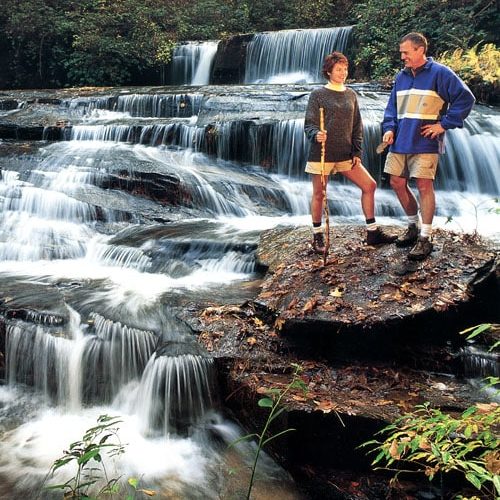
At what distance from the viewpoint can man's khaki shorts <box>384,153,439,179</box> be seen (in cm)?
475

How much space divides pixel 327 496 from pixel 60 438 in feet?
7.48

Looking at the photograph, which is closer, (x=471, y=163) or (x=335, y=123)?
(x=335, y=123)

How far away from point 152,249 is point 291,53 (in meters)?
12.9

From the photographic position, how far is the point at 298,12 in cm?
2083

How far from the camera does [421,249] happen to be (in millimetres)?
5039

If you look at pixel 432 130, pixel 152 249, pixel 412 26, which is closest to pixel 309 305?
pixel 432 130

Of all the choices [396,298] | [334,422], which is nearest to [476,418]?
[334,422]

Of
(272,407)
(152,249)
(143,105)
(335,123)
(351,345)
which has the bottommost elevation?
(272,407)

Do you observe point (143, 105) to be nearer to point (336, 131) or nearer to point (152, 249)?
point (152, 249)

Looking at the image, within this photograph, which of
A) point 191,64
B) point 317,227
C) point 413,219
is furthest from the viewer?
point 191,64

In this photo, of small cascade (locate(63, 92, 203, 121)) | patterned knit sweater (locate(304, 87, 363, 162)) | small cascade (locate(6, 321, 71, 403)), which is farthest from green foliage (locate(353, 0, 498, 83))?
small cascade (locate(6, 321, 71, 403))

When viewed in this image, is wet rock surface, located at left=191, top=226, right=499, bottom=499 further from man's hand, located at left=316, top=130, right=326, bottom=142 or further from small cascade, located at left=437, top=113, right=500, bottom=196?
small cascade, located at left=437, top=113, right=500, bottom=196

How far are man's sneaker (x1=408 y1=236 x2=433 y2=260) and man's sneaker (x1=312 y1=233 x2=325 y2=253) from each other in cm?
91

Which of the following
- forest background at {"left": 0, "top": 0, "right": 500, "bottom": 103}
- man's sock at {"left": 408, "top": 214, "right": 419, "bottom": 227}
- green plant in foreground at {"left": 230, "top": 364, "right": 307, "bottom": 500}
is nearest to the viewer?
green plant in foreground at {"left": 230, "top": 364, "right": 307, "bottom": 500}
